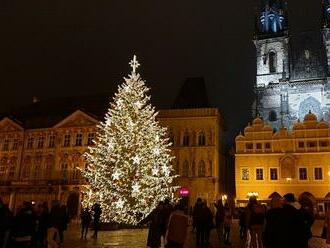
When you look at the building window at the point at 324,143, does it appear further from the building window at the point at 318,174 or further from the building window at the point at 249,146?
the building window at the point at 249,146

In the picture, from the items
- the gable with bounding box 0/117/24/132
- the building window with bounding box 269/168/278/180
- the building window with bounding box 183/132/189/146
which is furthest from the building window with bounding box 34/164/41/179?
the building window with bounding box 269/168/278/180

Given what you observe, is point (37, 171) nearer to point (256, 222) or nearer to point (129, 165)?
point (129, 165)

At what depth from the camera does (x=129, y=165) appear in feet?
85.0

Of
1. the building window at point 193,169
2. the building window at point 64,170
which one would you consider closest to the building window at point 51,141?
the building window at point 64,170

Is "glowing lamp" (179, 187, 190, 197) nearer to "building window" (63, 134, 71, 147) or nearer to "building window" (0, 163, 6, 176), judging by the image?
"building window" (63, 134, 71, 147)

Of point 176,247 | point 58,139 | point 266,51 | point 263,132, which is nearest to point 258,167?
point 263,132

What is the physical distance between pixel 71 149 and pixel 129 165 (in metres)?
26.4

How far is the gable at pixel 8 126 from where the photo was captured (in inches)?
2135

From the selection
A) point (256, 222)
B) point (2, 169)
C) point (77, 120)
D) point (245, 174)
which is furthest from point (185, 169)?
point (256, 222)

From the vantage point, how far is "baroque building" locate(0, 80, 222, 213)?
46.5 m

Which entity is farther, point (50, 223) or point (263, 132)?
point (263, 132)

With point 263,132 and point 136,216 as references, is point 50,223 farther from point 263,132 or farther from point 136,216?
point 263,132

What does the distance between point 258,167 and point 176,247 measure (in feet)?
119

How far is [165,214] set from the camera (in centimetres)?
1320
